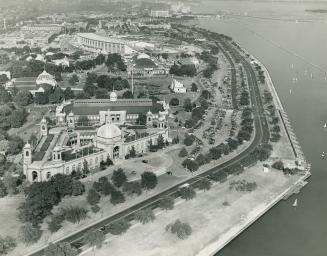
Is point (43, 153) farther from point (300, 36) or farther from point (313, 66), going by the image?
point (300, 36)

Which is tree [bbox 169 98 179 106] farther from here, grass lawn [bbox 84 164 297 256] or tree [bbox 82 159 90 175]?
tree [bbox 82 159 90 175]

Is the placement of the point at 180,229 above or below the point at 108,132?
below

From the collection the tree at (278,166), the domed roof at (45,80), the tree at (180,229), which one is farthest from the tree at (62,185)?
the domed roof at (45,80)

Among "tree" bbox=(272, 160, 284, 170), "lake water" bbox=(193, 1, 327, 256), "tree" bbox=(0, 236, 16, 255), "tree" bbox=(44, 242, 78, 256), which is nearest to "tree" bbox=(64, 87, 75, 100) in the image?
"lake water" bbox=(193, 1, 327, 256)

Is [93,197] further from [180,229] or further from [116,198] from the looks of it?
[180,229]

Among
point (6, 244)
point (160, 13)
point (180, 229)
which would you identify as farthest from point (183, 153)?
point (160, 13)

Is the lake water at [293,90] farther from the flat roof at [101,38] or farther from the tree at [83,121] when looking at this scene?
the flat roof at [101,38]

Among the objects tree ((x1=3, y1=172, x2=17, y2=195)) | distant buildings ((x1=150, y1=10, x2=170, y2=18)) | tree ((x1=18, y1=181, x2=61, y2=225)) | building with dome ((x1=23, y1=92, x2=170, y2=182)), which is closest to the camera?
tree ((x1=18, y1=181, x2=61, y2=225))
